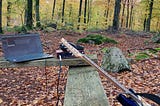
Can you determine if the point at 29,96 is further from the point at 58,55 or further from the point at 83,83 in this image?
the point at 83,83

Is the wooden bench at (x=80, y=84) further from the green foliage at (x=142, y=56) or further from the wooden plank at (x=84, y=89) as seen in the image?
the green foliage at (x=142, y=56)

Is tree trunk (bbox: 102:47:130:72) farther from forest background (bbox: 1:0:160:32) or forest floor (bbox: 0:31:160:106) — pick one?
forest background (bbox: 1:0:160:32)

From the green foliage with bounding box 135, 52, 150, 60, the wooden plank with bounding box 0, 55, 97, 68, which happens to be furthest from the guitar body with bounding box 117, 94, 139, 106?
the green foliage with bounding box 135, 52, 150, 60

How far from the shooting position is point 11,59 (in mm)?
4320

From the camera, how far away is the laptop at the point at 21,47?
13.9 ft

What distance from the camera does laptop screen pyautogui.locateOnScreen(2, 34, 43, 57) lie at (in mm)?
4246

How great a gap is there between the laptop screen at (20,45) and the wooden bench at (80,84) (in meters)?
0.16

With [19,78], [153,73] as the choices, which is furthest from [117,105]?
[19,78]

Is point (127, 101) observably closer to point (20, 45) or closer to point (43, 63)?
point (43, 63)

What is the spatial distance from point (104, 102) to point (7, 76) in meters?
5.57

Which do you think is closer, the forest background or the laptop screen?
the laptop screen

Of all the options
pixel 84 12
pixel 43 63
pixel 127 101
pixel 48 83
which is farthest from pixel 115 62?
pixel 84 12

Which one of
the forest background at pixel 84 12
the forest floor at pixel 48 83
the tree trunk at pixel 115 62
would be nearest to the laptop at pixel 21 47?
the forest floor at pixel 48 83

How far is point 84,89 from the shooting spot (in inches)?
150
